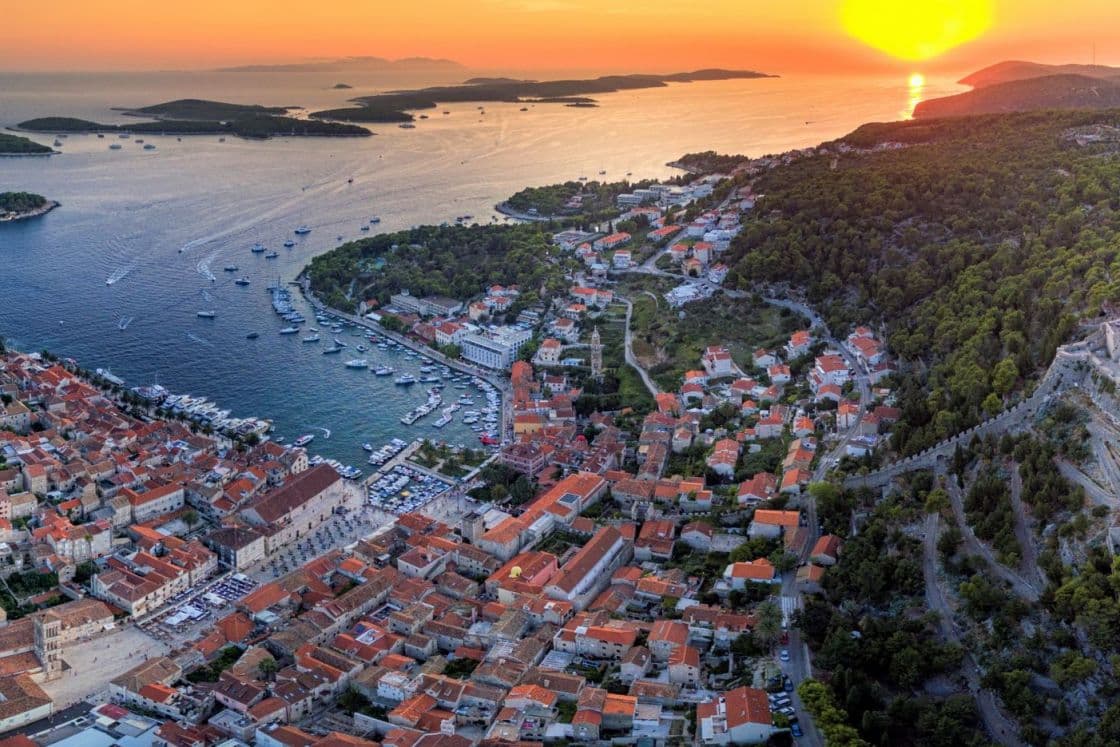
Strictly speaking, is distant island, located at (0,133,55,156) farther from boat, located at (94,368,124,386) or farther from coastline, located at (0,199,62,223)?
boat, located at (94,368,124,386)

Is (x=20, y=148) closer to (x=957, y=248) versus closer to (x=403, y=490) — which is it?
(x=403, y=490)

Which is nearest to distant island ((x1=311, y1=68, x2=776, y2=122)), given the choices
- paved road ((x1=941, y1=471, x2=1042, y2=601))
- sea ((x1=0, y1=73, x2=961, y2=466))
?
sea ((x1=0, y1=73, x2=961, y2=466))

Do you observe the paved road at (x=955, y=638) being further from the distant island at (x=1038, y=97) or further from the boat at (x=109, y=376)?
the distant island at (x=1038, y=97)

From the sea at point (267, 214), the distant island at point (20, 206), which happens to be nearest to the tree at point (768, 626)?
the sea at point (267, 214)

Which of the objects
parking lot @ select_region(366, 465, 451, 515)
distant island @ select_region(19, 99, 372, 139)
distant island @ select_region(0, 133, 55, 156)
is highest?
distant island @ select_region(19, 99, 372, 139)

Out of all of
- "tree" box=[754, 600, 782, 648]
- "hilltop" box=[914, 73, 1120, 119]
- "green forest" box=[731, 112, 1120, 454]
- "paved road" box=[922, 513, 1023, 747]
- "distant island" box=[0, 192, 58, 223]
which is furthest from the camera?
"hilltop" box=[914, 73, 1120, 119]

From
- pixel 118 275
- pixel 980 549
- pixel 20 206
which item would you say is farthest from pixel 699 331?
pixel 20 206
